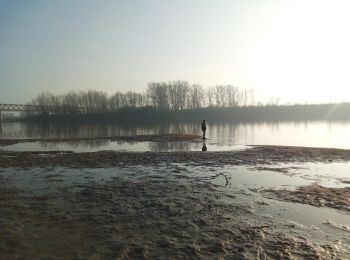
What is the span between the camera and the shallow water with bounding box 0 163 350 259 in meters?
8.01

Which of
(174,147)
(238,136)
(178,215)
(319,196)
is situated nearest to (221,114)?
(238,136)

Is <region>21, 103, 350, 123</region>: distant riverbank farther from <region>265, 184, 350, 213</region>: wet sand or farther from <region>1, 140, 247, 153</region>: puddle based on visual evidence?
<region>265, 184, 350, 213</region>: wet sand

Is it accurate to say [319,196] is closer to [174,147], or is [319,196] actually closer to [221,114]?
[174,147]

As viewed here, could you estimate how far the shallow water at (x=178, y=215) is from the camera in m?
8.01

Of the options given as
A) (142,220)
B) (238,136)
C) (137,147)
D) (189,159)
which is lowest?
(142,220)

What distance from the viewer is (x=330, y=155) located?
82.5ft

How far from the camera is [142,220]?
1011 centimetres

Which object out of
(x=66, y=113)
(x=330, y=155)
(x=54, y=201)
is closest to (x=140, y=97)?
(x=66, y=113)

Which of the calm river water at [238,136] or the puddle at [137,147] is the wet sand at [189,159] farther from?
the calm river water at [238,136]

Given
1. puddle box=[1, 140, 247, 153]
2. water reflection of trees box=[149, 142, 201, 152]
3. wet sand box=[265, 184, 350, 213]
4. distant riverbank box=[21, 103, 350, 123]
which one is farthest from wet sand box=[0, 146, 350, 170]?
distant riverbank box=[21, 103, 350, 123]

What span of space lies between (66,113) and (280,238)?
596 feet

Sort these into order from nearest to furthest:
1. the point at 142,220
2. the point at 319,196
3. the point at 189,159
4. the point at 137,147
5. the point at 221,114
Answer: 1. the point at 142,220
2. the point at 319,196
3. the point at 189,159
4. the point at 137,147
5. the point at 221,114

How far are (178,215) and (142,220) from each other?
3.84 feet

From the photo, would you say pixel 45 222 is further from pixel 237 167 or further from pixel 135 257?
pixel 237 167
